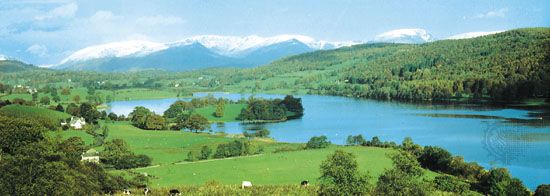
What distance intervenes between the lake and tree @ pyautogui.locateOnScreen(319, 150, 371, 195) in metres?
23.8

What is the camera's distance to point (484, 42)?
573 feet

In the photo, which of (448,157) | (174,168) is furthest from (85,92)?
(448,157)

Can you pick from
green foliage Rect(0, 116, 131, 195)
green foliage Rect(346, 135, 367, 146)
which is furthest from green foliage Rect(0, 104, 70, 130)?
green foliage Rect(0, 116, 131, 195)

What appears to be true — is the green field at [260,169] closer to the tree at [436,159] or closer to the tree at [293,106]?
the tree at [436,159]

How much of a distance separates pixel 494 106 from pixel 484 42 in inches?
3065

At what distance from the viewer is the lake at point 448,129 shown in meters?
54.9

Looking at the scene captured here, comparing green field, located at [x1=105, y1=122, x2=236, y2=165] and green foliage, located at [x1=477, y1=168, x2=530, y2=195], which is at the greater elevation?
green foliage, located at [x1=477, y1=168, x2=530, y2=195]

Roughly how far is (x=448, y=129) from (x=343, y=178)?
191ft

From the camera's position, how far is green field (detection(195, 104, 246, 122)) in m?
110

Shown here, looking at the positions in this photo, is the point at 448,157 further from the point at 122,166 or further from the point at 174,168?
the point at 122,166

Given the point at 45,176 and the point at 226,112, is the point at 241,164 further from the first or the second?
the point at 226,112

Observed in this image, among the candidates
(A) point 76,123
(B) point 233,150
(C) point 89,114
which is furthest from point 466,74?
(B) point 233,150

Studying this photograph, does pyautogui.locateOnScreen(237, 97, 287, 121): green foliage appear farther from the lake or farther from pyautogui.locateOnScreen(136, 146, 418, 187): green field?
pyautogui.locateOnScreen(136, 146, 418, 187): green field

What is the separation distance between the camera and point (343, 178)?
25922mm
